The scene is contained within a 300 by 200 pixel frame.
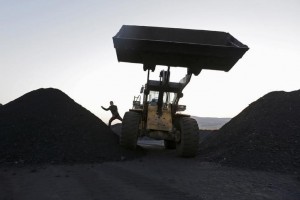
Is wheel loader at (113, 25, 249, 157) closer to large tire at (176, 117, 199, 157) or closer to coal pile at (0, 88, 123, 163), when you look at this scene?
large tire at (176, 117, 199, 157)

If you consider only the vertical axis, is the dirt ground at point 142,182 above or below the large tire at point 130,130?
below

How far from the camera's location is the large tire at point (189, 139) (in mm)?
11617

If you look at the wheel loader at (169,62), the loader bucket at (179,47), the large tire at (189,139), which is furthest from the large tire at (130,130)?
the loader bucket at (179,47)

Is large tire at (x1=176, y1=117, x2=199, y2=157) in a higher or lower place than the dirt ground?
higher

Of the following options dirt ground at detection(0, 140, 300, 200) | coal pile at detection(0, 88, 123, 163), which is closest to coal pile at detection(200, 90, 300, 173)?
dirt ground at detection(0, 140, 300, 200)

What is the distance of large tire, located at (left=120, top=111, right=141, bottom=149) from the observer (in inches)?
467

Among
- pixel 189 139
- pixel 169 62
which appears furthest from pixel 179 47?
pixel 189 139

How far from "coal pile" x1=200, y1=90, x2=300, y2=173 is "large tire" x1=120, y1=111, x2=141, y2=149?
2462 mm

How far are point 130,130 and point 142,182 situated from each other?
4.22 m

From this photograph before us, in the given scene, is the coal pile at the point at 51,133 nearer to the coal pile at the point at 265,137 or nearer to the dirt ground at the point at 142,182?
the dirt ground at the point at 142,182

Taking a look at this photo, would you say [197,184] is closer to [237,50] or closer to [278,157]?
[278,157]

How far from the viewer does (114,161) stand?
1088cm

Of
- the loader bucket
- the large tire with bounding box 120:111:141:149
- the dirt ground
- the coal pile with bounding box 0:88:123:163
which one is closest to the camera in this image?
the dirt ground

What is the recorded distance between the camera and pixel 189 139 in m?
11.6
